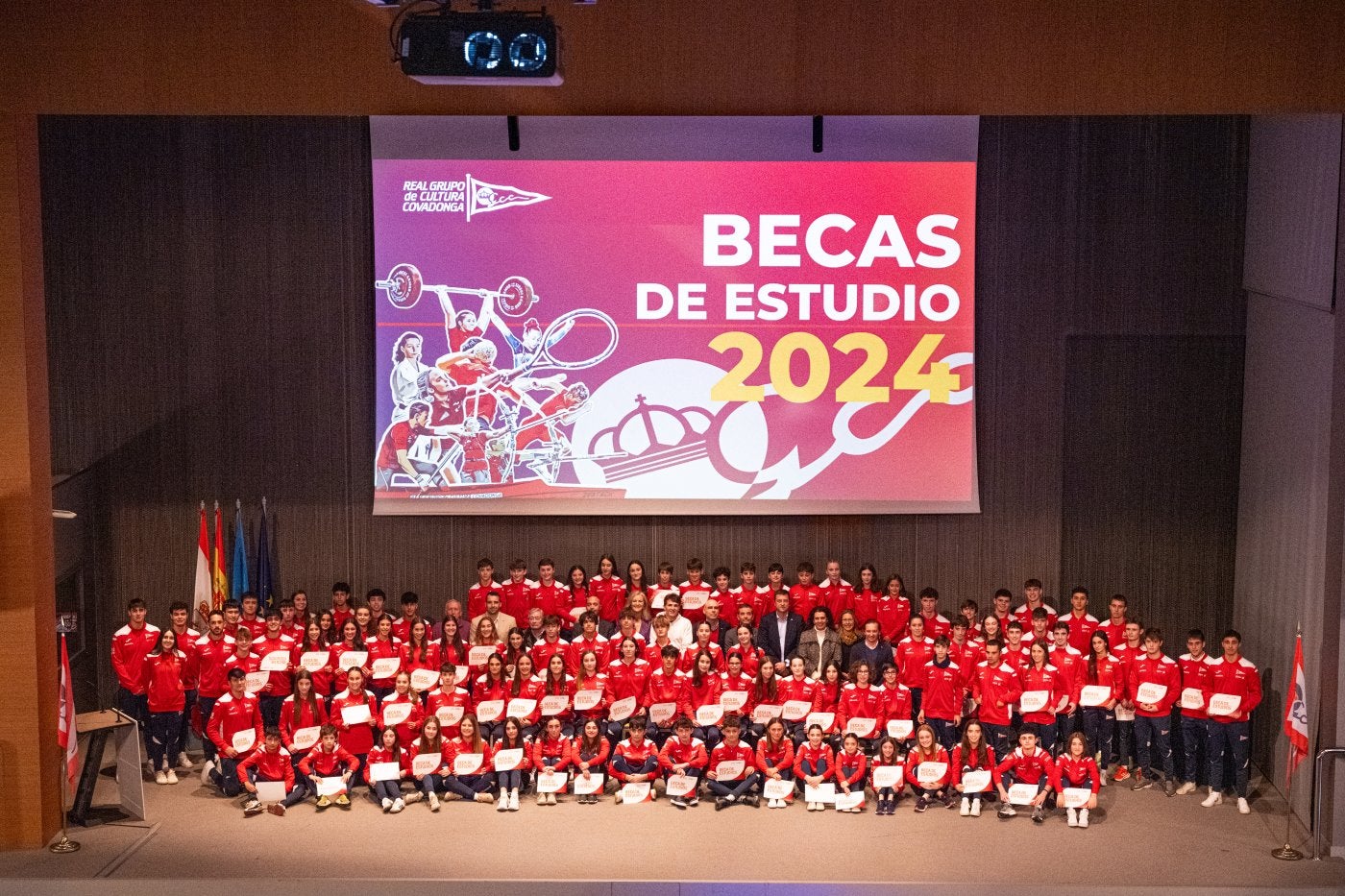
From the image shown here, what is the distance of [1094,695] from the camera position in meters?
11.7

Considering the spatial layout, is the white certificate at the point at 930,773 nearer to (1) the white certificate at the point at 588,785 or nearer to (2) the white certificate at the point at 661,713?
(2) the white certificate at the point at 661,713

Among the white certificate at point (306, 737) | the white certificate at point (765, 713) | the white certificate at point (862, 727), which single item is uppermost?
the white certificate at point (765, 713)

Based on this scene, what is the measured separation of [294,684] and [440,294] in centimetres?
337

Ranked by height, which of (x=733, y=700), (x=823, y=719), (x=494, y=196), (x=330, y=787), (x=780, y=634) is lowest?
(x=330, y=787)

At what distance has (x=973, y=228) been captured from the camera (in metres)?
13.2

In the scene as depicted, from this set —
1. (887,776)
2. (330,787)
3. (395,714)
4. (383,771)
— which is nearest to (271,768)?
(330,787)

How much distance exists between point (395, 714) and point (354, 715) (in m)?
0.29

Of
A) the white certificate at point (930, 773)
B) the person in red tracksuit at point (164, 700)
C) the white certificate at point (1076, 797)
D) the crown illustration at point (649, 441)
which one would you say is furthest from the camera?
the crown illustration at point (649, 441)

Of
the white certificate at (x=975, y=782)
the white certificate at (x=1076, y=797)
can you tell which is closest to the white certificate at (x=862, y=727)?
the white certificate at (x=975, y=782)

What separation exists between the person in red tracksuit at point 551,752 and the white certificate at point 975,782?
2.75m

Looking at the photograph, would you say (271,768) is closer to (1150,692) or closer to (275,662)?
(275,662)

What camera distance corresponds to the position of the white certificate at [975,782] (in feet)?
36.3

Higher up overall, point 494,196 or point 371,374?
point 494,196

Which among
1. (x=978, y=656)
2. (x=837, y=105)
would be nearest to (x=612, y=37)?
(x=837, y=105)
